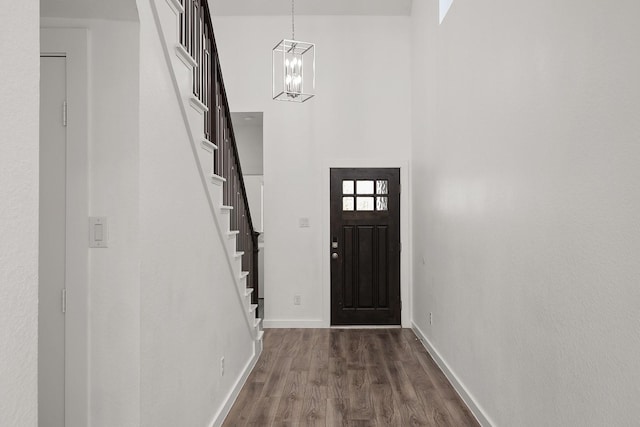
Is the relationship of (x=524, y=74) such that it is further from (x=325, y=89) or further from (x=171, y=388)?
(x=325, y=89)

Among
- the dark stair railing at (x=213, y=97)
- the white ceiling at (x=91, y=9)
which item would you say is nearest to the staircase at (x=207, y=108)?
the dark stair railing at (x=213, y=97)

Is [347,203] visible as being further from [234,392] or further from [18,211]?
[18,211]

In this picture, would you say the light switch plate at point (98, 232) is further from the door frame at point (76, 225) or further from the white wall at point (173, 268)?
the white wall at point (173, 268)

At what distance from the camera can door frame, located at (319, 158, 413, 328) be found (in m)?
6.37

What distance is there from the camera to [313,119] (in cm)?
638

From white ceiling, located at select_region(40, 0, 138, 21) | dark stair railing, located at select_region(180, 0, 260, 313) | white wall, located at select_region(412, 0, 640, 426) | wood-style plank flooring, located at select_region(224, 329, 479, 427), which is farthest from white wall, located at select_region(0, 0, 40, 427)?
wood-style plank flooring, located at select_region(224, 329, 479, 427)

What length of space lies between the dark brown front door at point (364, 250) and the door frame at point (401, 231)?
0.05 meters

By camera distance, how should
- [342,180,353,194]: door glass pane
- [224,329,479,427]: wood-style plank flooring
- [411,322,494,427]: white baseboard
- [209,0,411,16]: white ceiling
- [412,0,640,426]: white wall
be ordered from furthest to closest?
[342,180,353,194]: door glass pane, [209,0,411,16]: white ceiling, [224,329,479,427]: wood-style plank flooring, [411,322,494,427]: white baseboard, [412,0,640,426]: white wall

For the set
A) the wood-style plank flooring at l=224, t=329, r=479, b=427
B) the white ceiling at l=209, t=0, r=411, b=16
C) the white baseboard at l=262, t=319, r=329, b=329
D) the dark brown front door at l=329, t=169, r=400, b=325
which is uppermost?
the white ceiling at l=209, t=0, r=411, b=16

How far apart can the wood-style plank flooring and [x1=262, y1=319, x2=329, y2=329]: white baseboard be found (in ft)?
1.71

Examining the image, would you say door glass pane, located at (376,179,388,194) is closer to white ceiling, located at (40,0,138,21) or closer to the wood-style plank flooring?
the wood-style plank flooring

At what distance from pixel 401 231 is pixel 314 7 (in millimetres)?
2894

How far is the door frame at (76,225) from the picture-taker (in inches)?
77.7

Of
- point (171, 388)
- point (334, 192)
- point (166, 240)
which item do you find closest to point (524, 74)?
point (166, 240)
